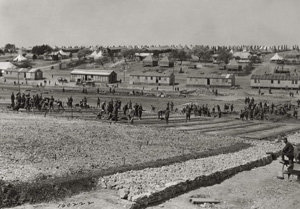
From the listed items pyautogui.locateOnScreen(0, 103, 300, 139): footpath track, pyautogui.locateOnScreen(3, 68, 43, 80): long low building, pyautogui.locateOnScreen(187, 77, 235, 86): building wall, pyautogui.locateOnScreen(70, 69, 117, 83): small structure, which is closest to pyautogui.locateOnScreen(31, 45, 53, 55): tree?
pyautogui.locateOnScreen(3, 68, 43, 80): long low building

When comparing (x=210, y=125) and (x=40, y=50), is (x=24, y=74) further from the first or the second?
(x=40, y=50)

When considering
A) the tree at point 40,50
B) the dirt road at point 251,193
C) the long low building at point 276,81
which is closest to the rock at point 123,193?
the dirt road at point 251,193

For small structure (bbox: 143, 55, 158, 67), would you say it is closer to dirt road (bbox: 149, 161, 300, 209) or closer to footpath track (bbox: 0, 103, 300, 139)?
footpath track (bbox: 0, 103, 300, 139)

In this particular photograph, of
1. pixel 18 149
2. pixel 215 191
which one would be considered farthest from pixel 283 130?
pixel 18 149

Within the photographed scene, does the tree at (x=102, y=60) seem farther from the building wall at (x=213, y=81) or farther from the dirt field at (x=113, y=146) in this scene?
the dirt field at (x=113, y=146)

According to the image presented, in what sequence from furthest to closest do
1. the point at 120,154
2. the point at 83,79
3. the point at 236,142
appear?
the point at 83,79, the point at 236,142, the point at 120,154

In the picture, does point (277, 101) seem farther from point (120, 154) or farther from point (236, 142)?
point (120, 154)

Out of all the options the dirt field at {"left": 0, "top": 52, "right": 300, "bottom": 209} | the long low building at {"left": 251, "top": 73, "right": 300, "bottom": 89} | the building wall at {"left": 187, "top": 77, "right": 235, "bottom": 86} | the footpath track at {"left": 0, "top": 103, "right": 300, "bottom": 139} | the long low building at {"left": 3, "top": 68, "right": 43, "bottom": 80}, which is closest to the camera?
the dirt field at {"left": 0, "top": 52, "right": 300, "bottom": 209}

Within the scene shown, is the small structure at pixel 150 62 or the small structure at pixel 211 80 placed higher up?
the small structure at pixel 150 62
